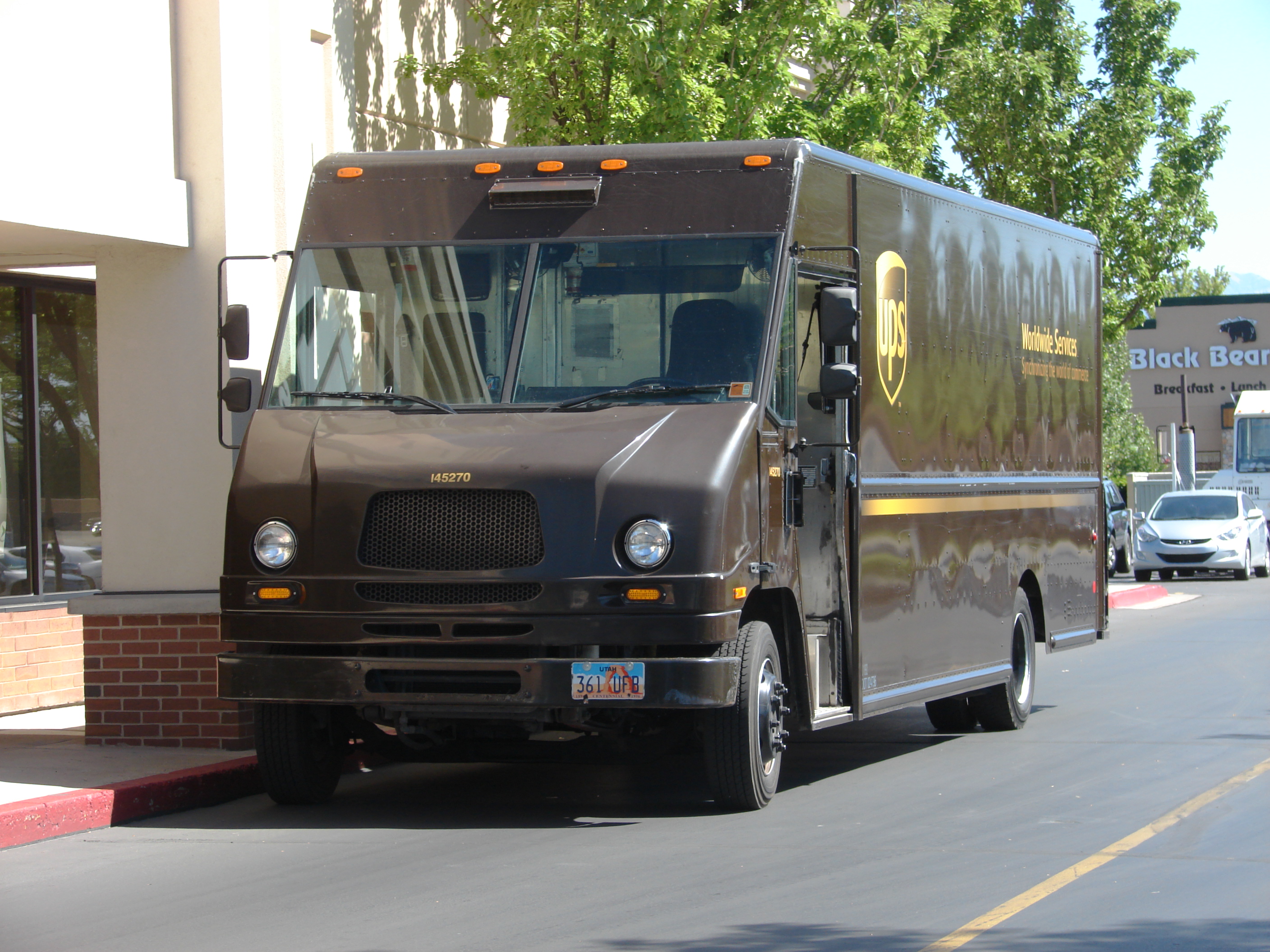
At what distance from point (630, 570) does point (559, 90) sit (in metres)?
6.58

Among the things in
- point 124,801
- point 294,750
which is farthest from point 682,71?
point 124,801

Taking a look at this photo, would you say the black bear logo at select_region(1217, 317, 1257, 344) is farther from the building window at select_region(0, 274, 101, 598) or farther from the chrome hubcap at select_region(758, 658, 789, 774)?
the chrome hubcap at select_region(758, 658, 789, 774)

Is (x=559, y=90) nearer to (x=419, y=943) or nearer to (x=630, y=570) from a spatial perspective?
(x=630, y=570)

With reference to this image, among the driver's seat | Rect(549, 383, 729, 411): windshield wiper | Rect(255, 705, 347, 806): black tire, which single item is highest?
the driver's seat

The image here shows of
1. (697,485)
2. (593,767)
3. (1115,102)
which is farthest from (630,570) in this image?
(1115,102)

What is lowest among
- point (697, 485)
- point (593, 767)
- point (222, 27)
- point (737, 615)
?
point (593, 767)

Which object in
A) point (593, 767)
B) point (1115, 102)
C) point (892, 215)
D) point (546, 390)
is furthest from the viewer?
point (1115, 102)

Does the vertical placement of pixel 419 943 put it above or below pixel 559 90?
below

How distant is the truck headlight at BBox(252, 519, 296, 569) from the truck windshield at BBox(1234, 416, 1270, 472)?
34.7 meters

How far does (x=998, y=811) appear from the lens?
8695 millimetres

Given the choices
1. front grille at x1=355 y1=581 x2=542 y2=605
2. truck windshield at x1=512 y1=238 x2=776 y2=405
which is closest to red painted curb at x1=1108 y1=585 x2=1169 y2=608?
truck windshield at x1=512 y1=238 x2=776 y2=405

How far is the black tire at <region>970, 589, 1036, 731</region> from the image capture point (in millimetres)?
12008

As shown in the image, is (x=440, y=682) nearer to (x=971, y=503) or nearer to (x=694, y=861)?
(x=694, y=861)

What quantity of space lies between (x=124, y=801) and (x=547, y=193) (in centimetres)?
375
